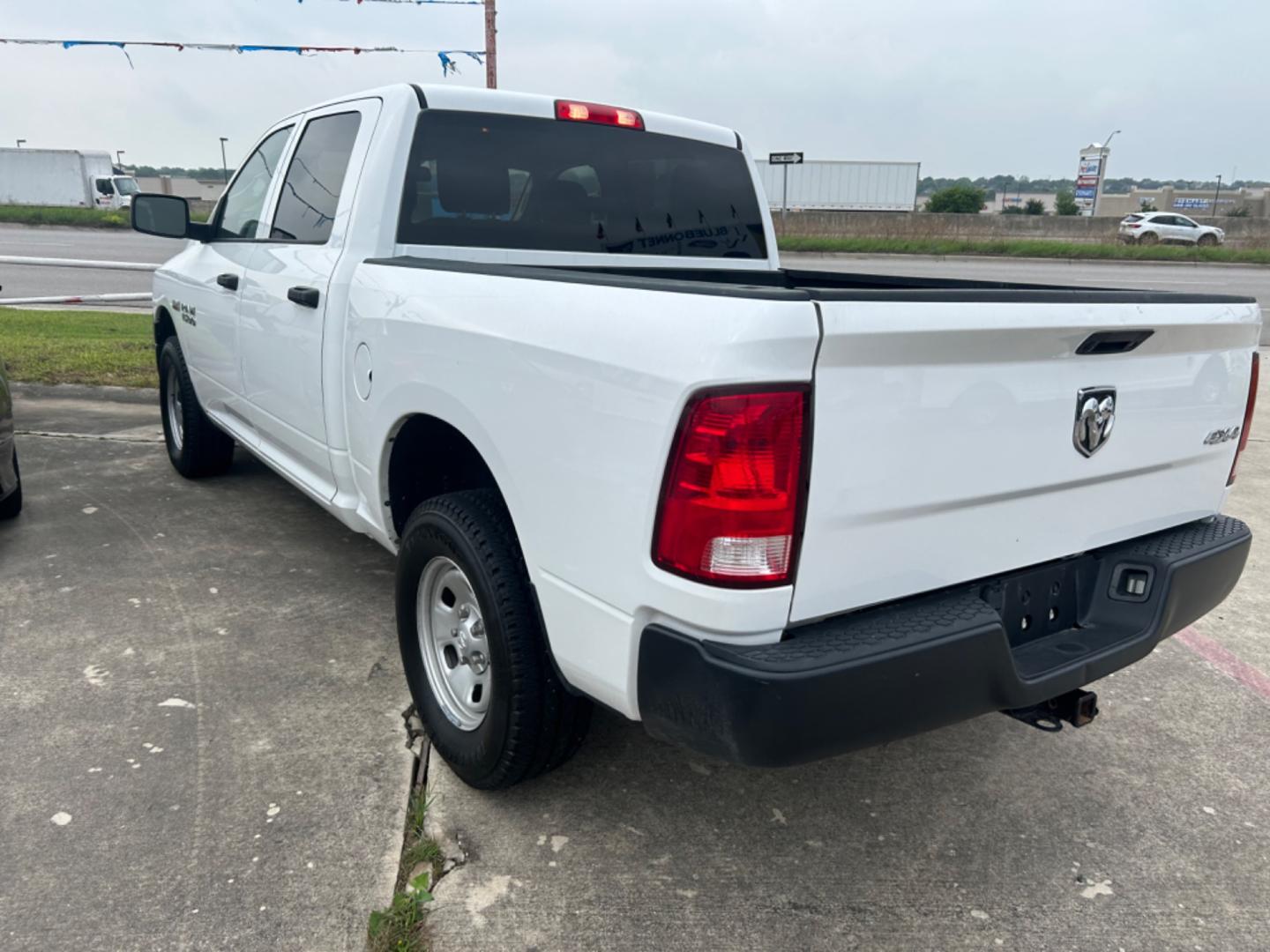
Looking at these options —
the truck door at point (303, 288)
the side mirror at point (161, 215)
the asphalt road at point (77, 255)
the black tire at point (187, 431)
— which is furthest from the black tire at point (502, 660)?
the asphalt road at point (77, 255)

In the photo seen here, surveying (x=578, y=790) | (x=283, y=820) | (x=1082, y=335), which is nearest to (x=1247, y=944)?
(x=1082, y=335)

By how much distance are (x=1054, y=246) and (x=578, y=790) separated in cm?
2850

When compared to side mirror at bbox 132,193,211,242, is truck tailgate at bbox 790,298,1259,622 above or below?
below

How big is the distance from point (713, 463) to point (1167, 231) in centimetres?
3595

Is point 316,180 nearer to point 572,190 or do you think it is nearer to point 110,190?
point 572,190

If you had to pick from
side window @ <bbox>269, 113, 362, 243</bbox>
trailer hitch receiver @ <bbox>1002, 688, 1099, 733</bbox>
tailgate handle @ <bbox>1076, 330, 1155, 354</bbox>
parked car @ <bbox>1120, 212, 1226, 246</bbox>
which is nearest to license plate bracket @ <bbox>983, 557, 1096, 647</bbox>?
trailer hitch receiver @ <bbox>1002, 688, 1099, 733</bbox>

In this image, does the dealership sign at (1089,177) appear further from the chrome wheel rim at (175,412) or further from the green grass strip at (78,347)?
the chrome wheel rim at (175,412)

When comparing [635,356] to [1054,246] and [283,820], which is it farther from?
[1054,246]

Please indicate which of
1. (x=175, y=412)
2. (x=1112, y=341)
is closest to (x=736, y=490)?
(x=1112, y=341)

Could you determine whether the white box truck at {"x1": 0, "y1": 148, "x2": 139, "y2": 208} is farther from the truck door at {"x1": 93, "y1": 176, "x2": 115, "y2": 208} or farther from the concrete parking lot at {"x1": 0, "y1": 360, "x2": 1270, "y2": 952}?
the concrete parking lot at {"x1": 0, "y1": 360, "x2": 1270, "y2": 952}

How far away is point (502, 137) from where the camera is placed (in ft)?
11.0

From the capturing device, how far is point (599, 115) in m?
3.58

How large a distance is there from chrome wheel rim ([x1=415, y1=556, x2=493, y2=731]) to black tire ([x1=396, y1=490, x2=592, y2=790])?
6 centimetres

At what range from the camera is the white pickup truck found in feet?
5.97
